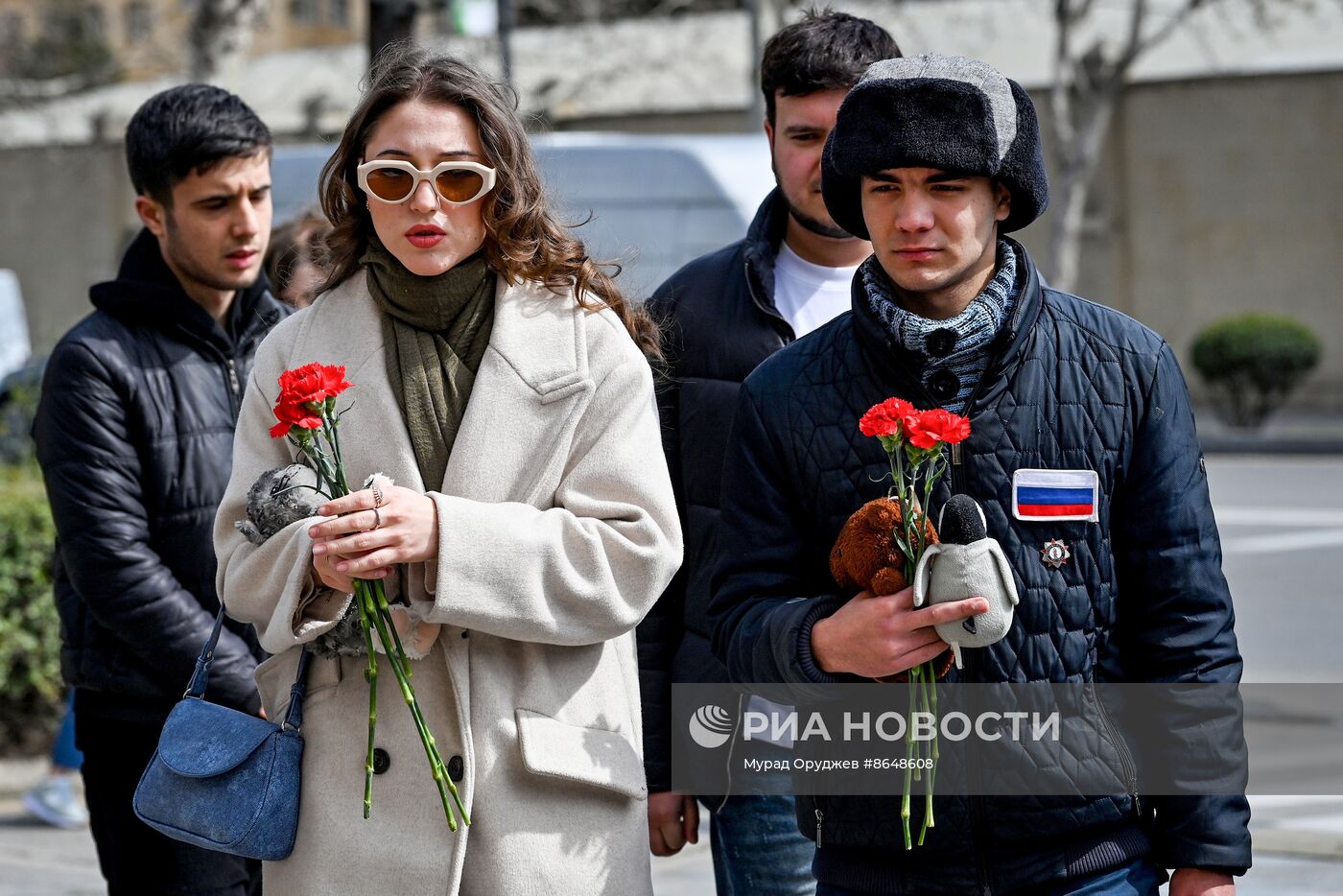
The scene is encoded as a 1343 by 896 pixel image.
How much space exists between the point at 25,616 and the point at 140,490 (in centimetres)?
363

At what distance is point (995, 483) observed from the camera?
2.65 m

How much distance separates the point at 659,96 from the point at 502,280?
29.6 m

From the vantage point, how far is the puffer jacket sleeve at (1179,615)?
103 inches

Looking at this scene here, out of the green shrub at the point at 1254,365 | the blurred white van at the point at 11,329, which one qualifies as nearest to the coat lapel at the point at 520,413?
the blurred white van at the point at 11,329

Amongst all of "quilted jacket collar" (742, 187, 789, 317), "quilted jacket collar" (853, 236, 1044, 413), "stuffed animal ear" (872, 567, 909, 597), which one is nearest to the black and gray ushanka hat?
"quilted jacket collar" (853, 236, 1044, 413)

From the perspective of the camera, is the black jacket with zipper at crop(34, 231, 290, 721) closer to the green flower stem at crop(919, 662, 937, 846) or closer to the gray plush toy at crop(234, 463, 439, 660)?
the gray plush toy at crop(234, 463, 439, 660)

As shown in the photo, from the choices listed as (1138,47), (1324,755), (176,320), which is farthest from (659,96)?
(176,320)

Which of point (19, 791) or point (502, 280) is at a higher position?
point (502, 280)

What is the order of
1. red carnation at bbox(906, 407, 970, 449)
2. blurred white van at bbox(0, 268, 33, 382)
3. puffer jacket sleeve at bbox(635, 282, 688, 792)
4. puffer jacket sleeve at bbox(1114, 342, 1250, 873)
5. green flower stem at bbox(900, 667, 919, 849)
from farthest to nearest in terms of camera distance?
blurred white van at bbox(0, 268, 33, 382) < puffer jacket sleeve at bbox(635, 282, 688, 792) < puffer jacket sleeve at bbox(1114, 342, 1250, 873) < green flower stem at bbox(900, 667, 919, 849) < red carnation at bbox(906, 407, 970, 449)

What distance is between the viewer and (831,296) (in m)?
3.70

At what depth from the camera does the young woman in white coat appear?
279 centimetres

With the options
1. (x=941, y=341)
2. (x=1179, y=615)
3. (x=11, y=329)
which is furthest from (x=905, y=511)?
(x=11, y=329)

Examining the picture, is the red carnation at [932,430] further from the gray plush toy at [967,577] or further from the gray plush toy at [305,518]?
the gray plush toy at [305,518]

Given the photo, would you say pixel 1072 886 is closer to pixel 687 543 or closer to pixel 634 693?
pixel 634 693
